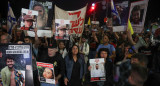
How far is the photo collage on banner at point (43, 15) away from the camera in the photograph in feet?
14.7

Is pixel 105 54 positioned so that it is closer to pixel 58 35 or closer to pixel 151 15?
pixel 58 35

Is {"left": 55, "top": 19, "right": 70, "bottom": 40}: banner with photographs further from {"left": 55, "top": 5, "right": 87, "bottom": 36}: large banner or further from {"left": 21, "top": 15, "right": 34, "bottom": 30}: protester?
{"left": 55, "top": 5, "right": 87, "bottom": 36}: large banner

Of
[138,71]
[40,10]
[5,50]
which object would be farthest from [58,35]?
[138,71]

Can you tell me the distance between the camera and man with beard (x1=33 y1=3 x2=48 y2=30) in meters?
4.47

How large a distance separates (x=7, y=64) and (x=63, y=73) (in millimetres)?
1332

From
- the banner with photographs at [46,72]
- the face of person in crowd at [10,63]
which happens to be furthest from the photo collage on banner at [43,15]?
the face of person in crowd at [10,63]

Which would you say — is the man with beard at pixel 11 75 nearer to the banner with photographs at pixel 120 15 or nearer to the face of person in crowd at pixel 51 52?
the face of person in crowd at pixel 51 52

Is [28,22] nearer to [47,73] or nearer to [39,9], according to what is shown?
[39,9]

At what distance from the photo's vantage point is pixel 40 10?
4516mm

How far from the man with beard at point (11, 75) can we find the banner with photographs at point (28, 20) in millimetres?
1668

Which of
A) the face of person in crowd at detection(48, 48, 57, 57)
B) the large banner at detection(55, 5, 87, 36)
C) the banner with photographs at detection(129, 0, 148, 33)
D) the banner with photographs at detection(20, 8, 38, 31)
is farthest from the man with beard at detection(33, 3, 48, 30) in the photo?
the banner with photographs at detection(129, 0, 148, 33)

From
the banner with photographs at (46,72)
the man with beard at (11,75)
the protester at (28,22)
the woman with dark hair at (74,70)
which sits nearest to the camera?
the man with beard at (11,75)

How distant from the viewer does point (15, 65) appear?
2.56 metres

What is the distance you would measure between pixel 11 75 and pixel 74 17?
346 centimetres
